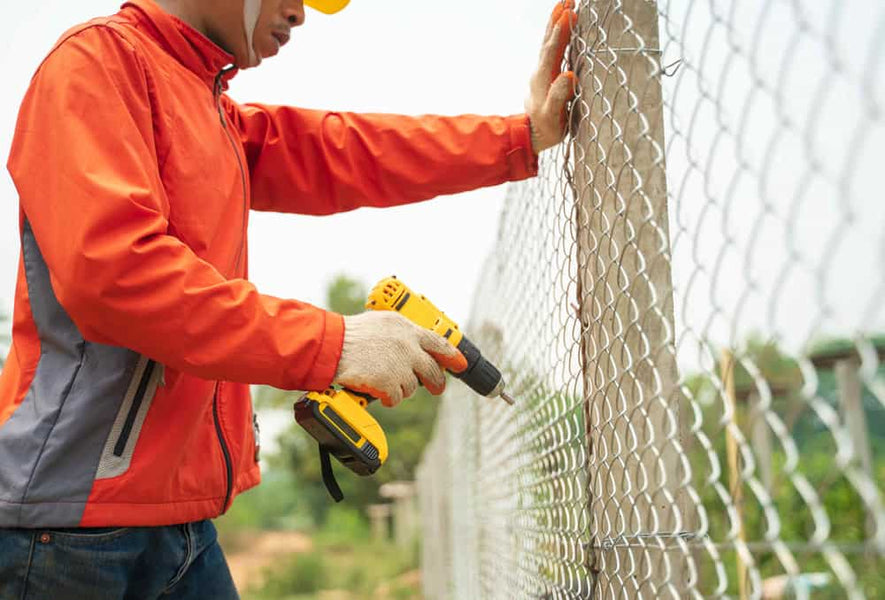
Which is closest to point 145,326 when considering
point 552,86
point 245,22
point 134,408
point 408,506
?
point 134,408

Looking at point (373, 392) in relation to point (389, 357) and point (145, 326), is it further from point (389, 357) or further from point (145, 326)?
point (145, 326)

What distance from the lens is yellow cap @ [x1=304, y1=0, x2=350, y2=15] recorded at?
2.64 meters

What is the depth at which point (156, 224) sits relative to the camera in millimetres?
1644

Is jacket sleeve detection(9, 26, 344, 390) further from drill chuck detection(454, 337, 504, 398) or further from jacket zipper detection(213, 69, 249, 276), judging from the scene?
drill chuck detection(454, 337, 504, 398)

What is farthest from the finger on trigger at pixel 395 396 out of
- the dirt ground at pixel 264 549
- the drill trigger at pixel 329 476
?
the dirt ground at pixel 264 549

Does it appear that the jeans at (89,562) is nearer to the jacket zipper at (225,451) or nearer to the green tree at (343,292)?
the jacket zipper at (225,451)

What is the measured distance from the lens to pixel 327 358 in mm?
1776

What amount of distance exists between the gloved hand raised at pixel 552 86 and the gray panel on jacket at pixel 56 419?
1103 millimetres

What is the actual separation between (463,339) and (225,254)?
632 millimetres

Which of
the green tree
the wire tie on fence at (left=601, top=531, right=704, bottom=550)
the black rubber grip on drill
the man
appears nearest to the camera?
the wire tie on fence at (left=601, top=531, right=704, bottom=550)

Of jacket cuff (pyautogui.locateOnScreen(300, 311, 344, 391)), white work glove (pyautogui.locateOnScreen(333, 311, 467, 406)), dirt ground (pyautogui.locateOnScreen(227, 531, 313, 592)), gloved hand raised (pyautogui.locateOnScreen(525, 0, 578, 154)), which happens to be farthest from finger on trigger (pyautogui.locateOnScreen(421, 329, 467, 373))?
dirt ground (pyautogui.locateOnScreen(227, 531, 313, 592))

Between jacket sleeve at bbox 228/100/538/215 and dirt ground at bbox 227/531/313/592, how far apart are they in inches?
866

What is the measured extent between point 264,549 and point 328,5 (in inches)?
1361

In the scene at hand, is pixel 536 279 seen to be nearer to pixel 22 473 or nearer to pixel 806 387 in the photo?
pixel 22 473
